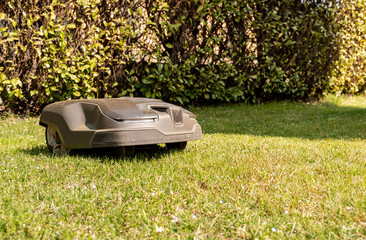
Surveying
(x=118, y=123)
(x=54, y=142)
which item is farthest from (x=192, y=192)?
(x=54, y=142)

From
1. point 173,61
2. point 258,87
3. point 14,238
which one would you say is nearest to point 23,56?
point 173,61

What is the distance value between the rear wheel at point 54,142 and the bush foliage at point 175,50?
6.86 ft

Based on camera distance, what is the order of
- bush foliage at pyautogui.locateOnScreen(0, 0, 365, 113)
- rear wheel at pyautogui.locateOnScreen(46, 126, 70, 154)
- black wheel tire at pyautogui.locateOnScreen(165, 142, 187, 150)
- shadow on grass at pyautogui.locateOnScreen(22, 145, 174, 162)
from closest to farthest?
shadow on grass at pyautogui.locateOnScreen(22, 145, 174, 162)
rear wheel at pyautogui.locateOnScreen(46, 126, 70, 154)
black wheel tire at pyautogui.locateOnScreen(165, 142, 187, 150)
bush foliage at pyautogui.locateOnScreen(0, 0, 365, 113)

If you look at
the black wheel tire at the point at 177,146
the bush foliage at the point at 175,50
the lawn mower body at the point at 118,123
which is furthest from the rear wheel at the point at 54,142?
the bush foliage at the point at 175,50

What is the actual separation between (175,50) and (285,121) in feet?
8.02

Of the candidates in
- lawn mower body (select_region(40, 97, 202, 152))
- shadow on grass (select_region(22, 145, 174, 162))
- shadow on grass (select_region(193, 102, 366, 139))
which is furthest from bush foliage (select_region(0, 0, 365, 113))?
lawn mower body (select_region(40, 97, 202, 152))

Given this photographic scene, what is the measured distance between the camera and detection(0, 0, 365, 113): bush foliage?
5621 mm

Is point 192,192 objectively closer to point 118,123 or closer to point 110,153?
point 118,123

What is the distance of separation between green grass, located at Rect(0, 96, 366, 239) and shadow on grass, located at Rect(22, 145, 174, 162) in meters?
0.03

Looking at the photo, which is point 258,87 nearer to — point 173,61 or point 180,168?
point 173,61

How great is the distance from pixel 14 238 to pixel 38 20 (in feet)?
15.0

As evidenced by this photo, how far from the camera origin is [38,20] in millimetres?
5684

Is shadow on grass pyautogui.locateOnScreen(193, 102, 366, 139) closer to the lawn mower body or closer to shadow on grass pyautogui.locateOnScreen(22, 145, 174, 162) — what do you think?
shadow on grass pyautogui.locateOnScreen(22, 145, 174, 162)

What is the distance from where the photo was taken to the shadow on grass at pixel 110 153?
133 inches
